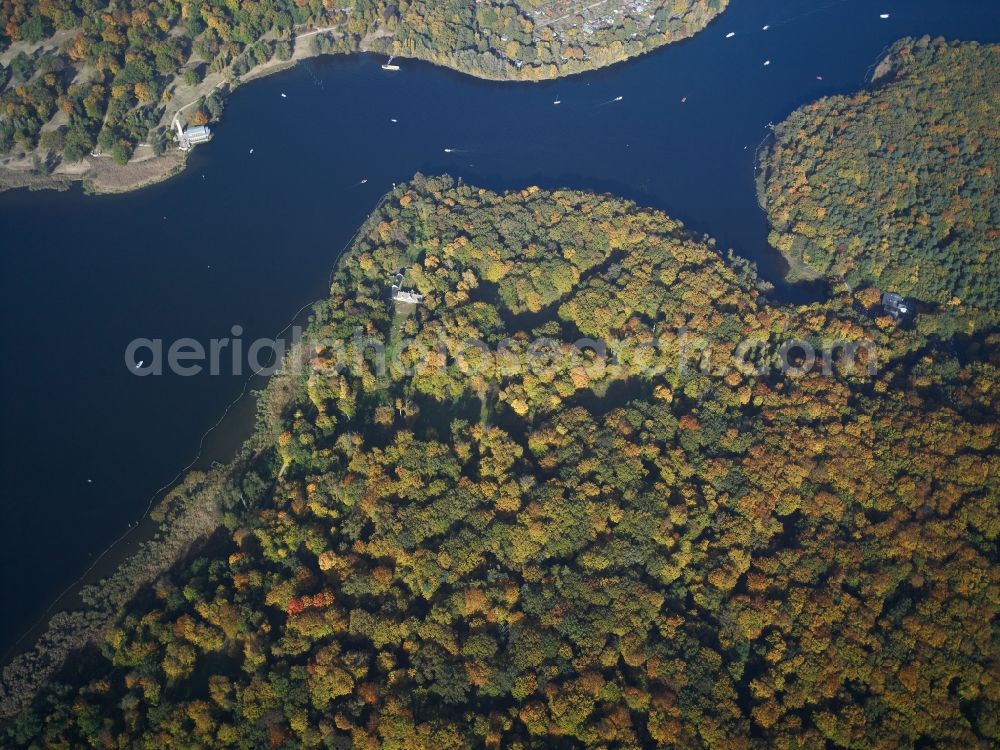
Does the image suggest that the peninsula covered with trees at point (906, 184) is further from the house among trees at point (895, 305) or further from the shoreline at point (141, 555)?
the shoreline at point (141, 555)

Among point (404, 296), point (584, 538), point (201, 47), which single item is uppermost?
point (201, 47)

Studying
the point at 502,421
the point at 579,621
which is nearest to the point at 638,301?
the point at 502,421

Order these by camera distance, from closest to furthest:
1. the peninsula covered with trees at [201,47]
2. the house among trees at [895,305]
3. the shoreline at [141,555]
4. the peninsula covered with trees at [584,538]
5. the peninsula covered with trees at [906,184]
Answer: the peninsula covered with trees at [584,538]
the shoreline at [141,555]
the house among trees at [895,305]
the peninsula covered with trees at [906,184]
the peninsula covered with trees at [201,47]

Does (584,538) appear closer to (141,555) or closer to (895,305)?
(141,555)

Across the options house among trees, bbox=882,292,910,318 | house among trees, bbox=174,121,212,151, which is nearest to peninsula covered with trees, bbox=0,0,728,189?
house among trees, bbox=174,121,212,151

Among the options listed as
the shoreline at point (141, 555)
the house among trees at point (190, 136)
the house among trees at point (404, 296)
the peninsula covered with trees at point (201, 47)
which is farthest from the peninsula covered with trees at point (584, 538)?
the peninsula covered with trees at point (201, 47)

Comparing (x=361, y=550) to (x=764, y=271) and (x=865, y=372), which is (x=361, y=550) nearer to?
(x=865, y=372)

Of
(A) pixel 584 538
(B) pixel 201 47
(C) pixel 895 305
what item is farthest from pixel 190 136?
(C) pixel 895 305

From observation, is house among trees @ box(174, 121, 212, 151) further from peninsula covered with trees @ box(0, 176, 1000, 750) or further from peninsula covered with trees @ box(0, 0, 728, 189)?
peninsula covered with trees @ box(0, 176, 1000, 750)
